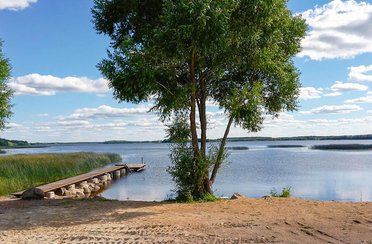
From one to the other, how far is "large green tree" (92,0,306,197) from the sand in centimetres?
324

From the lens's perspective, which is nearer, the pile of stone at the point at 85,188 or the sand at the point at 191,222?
the sand at the point at 191,222

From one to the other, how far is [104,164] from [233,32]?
44228 millimetres

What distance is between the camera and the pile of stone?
86.7ft

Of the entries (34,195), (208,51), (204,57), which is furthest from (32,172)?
(208,51)

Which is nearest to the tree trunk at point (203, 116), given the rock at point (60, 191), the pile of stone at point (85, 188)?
the pile of stone at point (85, 188)

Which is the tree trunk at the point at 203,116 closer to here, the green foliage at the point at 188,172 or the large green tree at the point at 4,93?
the green foliage at the point at 188,172

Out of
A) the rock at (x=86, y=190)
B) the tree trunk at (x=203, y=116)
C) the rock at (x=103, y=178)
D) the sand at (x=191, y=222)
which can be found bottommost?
the rock at (x=86, y=190)

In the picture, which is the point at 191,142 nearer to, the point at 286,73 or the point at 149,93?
the point at 149,93

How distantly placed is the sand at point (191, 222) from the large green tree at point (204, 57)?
10.6ft

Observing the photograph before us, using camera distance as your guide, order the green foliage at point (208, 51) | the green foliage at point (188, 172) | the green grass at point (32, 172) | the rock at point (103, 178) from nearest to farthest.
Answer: the green foliage at point (208, 51) → the green foliage at point (188, 172) → the green grass at point (32, 172) → the rock at point (103, 178)

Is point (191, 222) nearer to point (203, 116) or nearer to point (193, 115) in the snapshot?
point (193, 115)

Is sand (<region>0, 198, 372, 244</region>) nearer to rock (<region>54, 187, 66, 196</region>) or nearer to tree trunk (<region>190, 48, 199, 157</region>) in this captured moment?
tree trunk (<region>190, 48, 199, 157</region>)

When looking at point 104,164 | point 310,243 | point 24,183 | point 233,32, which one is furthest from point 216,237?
point 104,164

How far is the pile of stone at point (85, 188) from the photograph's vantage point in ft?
86.7
